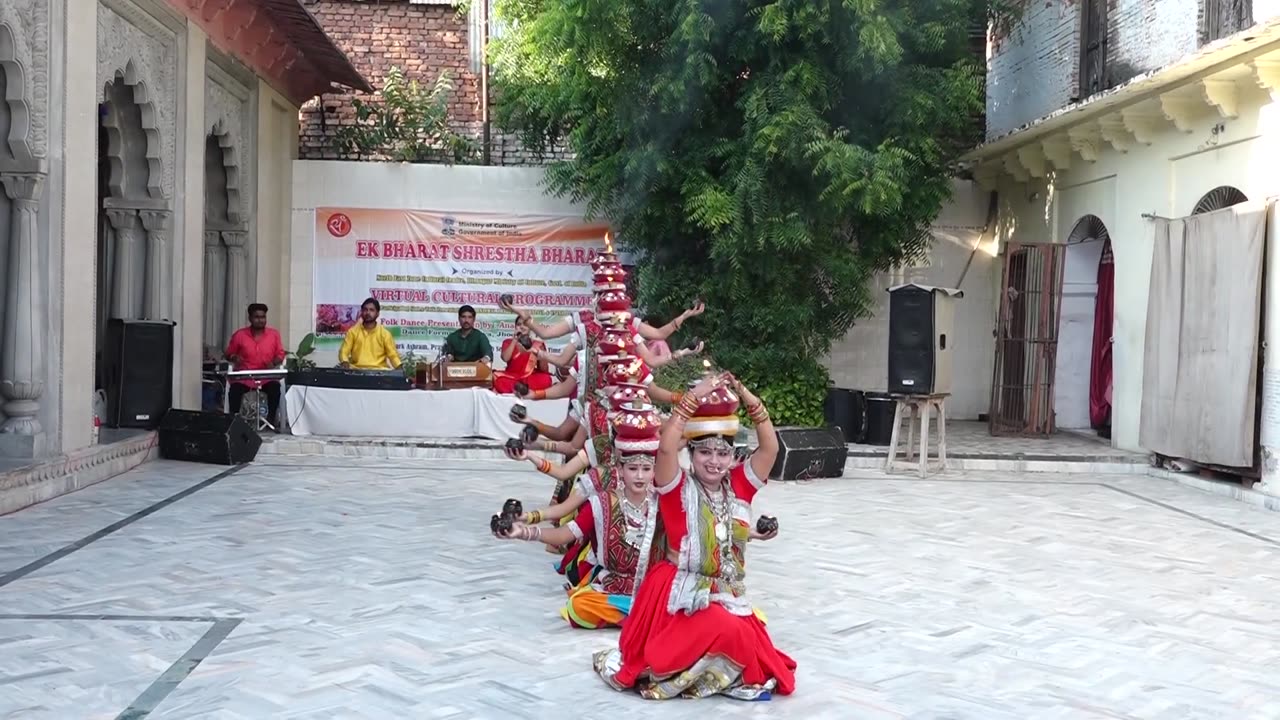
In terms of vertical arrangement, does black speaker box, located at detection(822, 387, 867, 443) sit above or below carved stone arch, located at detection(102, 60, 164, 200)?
below

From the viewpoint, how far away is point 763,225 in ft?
36.6

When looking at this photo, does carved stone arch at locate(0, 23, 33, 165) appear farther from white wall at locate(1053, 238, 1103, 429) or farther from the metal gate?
white wall at locate(1053, 238, 1103, 429)

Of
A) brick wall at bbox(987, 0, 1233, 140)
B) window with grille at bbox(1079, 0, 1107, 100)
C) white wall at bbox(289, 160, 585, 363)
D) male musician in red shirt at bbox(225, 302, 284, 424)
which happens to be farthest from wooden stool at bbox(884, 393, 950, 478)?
male musician in red shirt at bbox(225, 302, 284, 424)

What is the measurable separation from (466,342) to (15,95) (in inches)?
224

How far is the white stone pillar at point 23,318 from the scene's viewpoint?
8078 millimetres

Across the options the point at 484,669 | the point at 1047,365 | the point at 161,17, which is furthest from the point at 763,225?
the point at 484,669

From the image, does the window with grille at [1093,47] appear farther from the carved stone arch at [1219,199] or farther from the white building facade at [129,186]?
the white building facade at [129,186]

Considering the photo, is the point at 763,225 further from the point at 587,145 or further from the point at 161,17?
the point at 161,17

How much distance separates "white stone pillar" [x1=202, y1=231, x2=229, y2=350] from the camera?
12.8 m

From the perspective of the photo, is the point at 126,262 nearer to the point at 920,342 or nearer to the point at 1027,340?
the point at 920,342

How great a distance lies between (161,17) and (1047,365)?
31.7ft

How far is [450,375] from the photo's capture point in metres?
11.6

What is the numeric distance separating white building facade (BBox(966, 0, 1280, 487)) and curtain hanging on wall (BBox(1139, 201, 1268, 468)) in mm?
192

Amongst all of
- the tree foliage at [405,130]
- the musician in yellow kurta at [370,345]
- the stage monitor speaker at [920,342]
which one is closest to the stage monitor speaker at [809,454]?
the stage monitor speaker at [920,342]
